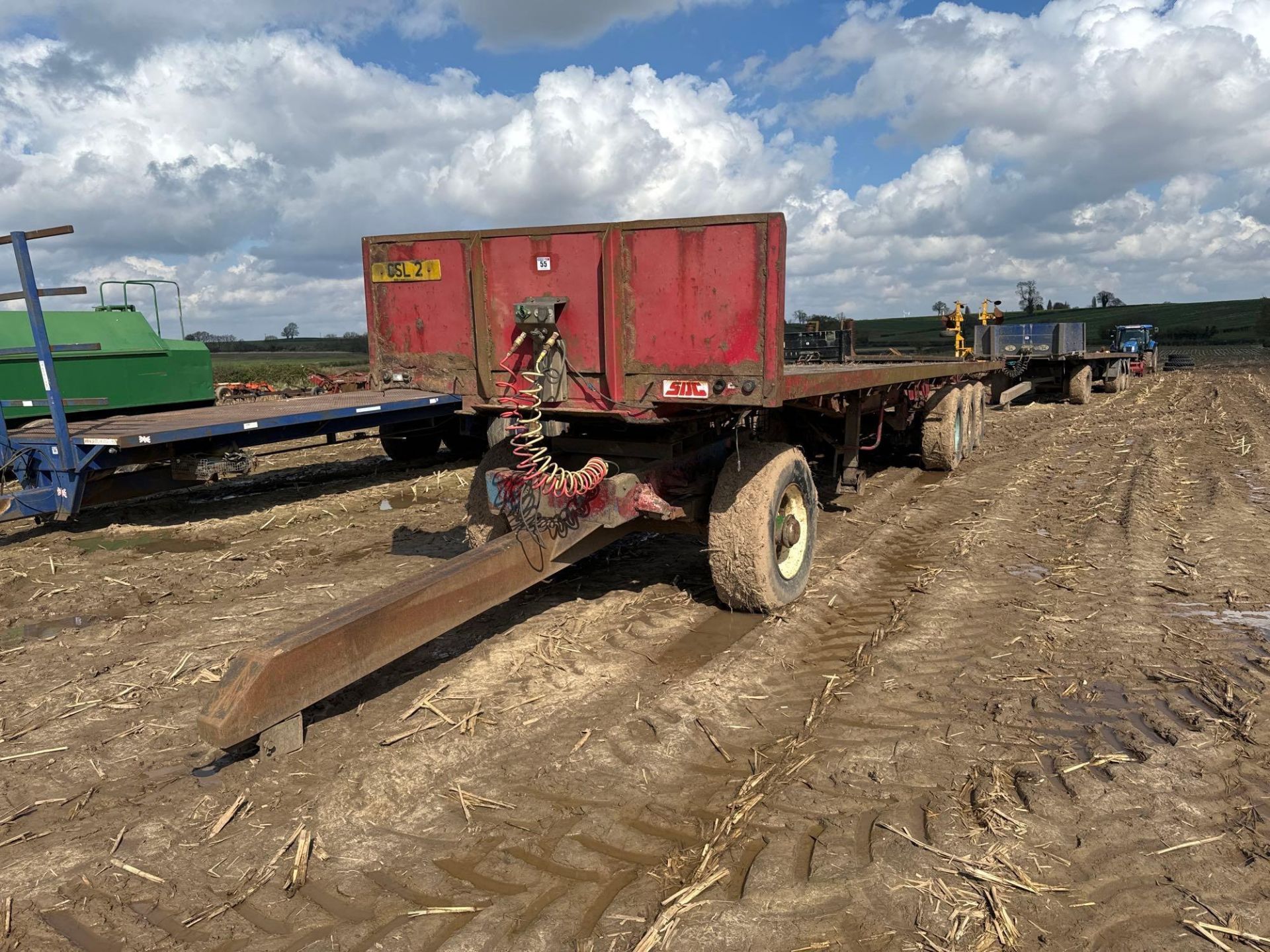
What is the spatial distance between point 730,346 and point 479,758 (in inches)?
90.0

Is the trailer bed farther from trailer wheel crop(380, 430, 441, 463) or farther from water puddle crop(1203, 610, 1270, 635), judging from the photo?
water puddle crop(1203, 610, 1270, 635)

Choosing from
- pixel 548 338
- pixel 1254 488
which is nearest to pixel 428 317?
pixel 548 338

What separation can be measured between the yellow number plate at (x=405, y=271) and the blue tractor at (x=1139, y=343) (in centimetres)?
2501

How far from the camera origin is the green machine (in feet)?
27.7

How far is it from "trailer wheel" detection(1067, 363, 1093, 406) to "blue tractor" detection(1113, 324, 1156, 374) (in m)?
6.05

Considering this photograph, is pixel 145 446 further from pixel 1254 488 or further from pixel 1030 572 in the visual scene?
pixel 1254 488

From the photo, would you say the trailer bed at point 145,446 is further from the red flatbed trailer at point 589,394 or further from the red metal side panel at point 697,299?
the red metal side panel at point 697,299

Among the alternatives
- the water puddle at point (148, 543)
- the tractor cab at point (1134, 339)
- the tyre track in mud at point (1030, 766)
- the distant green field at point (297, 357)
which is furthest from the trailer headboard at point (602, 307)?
the distant green field at point (297, 357)

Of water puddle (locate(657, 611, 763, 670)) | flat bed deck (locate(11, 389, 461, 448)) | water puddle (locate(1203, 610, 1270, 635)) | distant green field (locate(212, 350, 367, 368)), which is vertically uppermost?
distant green field (locate(212, 350, 367, 368))

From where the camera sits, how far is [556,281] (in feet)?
14.9

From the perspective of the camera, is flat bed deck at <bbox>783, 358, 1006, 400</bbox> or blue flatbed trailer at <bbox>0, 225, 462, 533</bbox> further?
blue flatbed trailer at <bbox>0, 225, 462, 533</bbox>

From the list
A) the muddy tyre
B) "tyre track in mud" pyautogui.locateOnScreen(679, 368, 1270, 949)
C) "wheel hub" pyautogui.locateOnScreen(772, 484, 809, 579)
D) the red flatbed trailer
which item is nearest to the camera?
"tyre track in mud" pyautogui.locateOnScreen(679, 368, 1270, 949)

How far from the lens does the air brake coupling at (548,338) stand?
443 centimetres

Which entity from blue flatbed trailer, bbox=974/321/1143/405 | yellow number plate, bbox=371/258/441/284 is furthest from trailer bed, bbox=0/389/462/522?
blue flatbed trailer, bbox=974/321/1143/405
